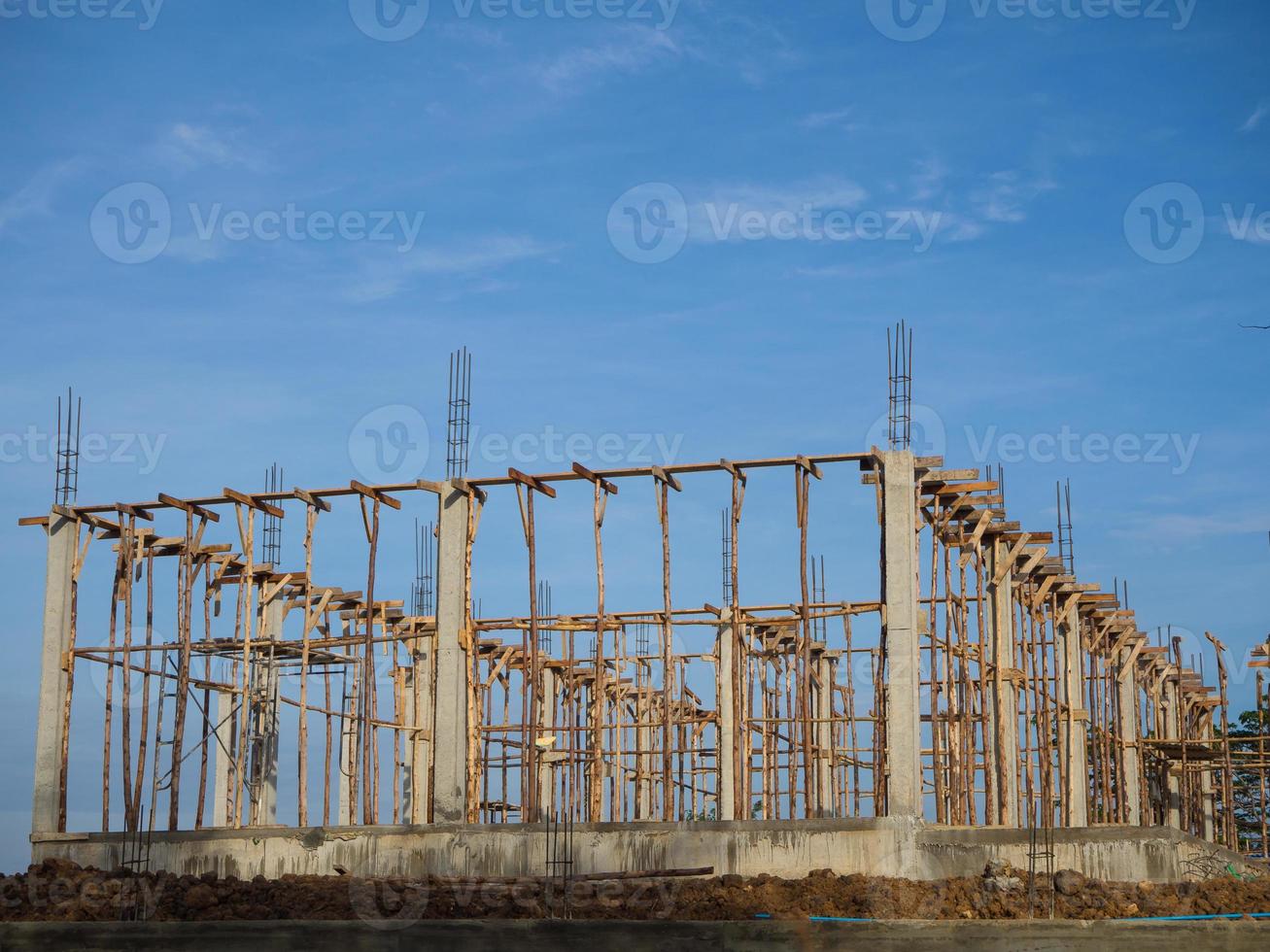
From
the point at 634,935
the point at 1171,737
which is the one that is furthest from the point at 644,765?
the point at 634,935

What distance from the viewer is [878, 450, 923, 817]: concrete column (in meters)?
20.8

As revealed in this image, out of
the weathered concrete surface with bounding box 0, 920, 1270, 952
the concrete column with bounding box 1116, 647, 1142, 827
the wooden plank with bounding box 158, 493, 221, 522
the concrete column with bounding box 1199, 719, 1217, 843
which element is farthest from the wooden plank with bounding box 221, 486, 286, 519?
the concrete column with bounding box 1199, 719, 1217, 843

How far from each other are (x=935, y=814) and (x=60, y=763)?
1463 cm

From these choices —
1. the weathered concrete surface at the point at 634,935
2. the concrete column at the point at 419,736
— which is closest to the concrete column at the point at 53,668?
the concrete column at the point at 419,736

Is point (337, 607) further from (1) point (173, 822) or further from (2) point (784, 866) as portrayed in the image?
(2) point (784, 866)

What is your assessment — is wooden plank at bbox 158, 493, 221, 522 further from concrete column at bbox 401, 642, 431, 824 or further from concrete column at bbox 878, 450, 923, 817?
concrete column at bbox 878, 450, 923, 817

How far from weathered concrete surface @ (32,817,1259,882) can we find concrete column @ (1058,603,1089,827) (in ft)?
12.0

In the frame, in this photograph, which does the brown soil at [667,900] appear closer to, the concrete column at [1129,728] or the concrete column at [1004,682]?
the concrete column at [1004,682]

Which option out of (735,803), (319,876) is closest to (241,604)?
(319,876)

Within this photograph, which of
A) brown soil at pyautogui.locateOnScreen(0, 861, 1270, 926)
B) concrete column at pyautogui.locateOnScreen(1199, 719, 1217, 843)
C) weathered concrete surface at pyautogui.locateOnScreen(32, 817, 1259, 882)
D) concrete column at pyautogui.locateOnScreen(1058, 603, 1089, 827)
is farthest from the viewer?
concrete column at pyautogui.locateOnScreen(1199, 719, 1217, 843)

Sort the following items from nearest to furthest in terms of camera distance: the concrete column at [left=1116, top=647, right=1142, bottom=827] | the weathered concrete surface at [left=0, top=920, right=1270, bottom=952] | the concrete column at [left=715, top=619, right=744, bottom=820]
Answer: the weathered concrete surface at [left=0, top=920, right=1270, bottom=952], the concrete column at [left=715, top=619, right=744, bottom=820], the concrete column at [left=1116, top=647, right=1142, bottom=827]

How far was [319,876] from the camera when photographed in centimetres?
2200

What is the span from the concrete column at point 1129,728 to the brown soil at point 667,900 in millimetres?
13085

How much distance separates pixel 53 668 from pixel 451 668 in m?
7.38
